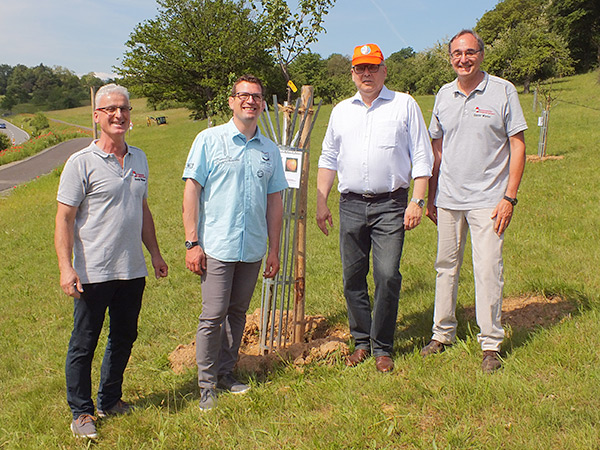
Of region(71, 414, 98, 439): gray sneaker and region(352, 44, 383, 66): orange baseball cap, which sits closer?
region(71, 414, 98, 439): gray sneaker

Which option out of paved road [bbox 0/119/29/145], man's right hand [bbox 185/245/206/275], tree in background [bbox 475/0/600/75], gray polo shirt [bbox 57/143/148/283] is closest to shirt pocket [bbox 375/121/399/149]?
man's right hand [bbox 185/245/206/275]

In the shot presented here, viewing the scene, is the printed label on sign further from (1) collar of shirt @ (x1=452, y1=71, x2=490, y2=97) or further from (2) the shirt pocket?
(1) collar of shirt @ (x1=452, y1=71, x2=490, y2=97)

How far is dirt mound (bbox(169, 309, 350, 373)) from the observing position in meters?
4.07

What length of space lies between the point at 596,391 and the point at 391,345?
1370 mm

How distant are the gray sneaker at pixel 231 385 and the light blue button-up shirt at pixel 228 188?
964 mm

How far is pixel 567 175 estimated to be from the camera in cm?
1103

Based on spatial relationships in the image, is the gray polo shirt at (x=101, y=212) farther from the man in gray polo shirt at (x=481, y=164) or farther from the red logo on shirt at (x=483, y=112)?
the red logo on shirt at (x=483, y=112)

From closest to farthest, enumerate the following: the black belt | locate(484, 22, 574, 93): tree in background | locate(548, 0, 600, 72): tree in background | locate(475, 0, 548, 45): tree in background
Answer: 1. the black belt
2. locate(484, 22, 574, 93): tree in background
3. locate(548, 0, 600, 72): tree in background
4. locate(475, 0, 548, 45): tree in background

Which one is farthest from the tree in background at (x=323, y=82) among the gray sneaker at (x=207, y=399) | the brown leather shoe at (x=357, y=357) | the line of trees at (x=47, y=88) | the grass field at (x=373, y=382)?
the line of trees at (x=47, y=88)

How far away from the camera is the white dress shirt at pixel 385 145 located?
3662 millimetres

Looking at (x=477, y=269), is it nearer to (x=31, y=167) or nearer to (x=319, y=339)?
(x=319, y=339)

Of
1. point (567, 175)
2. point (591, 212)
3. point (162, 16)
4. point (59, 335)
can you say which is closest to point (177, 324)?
point (59, 335)

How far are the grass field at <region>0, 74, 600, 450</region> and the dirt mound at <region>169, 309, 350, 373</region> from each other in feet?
0.38

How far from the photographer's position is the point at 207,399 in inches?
139
